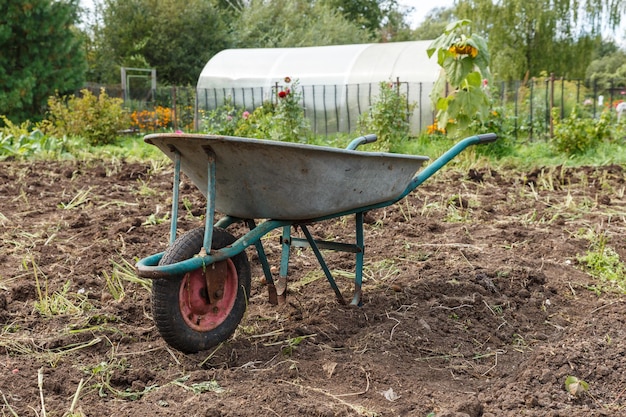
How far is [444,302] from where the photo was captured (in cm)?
318

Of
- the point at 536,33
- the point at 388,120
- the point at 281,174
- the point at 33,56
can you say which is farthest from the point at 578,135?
the point at 536,33

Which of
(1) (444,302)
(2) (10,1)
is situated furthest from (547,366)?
(2) (10,1)

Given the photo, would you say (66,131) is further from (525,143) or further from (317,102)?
(525,143)

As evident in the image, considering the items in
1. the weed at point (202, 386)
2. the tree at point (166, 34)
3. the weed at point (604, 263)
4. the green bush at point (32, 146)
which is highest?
the tree at point (166, 34)

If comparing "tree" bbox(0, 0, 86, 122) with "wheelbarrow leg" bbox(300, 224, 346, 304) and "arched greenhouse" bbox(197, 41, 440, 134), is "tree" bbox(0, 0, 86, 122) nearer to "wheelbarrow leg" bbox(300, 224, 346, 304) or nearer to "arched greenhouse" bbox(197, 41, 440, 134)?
"arched greenhouse" bbox(197, 41, 440, 134)

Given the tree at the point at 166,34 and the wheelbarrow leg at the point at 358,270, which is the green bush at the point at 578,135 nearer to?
the wheelbarrow leg at the point at 358,270

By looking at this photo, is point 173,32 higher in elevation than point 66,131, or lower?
higher

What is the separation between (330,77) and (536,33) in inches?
496

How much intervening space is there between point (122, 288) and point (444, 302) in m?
1.51

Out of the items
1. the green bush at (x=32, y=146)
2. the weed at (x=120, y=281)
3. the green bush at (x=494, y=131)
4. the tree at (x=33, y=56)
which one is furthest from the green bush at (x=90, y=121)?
the weed at (x=120, y=281)

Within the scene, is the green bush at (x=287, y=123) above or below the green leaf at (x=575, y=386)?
above

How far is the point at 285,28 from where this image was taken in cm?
2464

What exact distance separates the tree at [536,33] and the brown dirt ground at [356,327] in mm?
18416

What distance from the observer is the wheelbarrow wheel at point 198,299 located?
238cm
